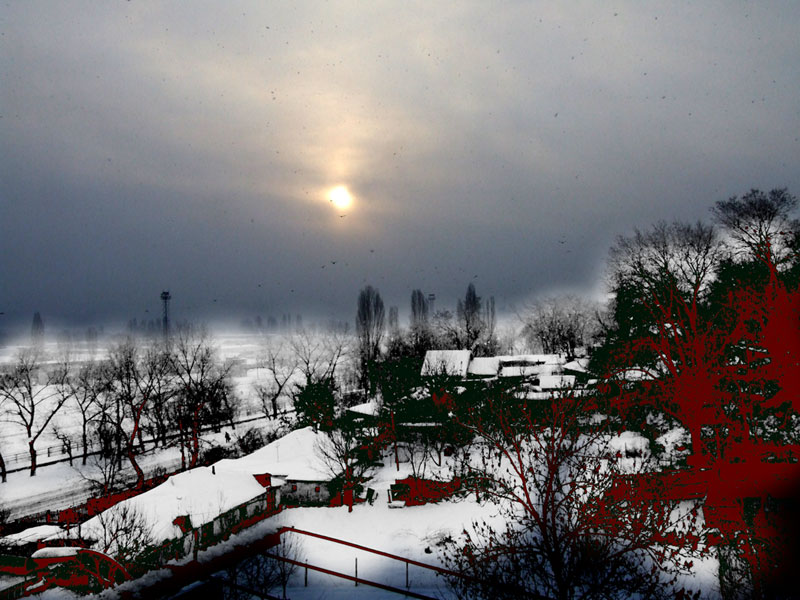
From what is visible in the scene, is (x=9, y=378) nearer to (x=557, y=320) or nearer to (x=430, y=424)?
(x=430, y=424)

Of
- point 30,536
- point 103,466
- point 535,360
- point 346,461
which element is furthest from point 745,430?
point 535,360

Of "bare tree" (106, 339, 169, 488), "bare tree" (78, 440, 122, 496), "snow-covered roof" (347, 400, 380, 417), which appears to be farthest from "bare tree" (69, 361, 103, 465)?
"snow-covered roof" (347, 400, 380, 417)

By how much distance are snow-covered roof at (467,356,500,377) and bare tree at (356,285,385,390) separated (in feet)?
36.3

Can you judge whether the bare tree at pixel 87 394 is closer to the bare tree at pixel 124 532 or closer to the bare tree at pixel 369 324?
the bare tree at pixel 124 532

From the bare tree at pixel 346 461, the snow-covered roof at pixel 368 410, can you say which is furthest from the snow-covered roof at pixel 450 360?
the bare tree at pixel 346 461

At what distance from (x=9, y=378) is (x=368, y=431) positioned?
2794cm

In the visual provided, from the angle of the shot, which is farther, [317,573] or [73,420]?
[73,420]

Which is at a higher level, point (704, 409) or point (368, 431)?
point (704, 409)

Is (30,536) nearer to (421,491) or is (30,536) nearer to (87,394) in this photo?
(421,491)

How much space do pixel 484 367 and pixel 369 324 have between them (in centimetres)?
1423

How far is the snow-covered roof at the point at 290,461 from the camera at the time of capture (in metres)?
21.0

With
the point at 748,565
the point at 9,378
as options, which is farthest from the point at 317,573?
the point at 9,378

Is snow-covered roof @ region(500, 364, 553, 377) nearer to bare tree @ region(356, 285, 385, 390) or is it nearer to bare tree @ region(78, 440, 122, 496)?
bare tree @ region(356, 285, 385, 390)

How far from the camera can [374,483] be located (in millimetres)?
20938
